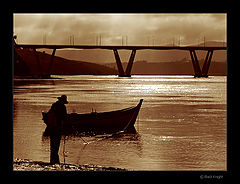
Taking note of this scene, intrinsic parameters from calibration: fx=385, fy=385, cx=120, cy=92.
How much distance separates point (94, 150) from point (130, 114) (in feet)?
23.4

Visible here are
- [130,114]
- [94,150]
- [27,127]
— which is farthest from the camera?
[27,127]

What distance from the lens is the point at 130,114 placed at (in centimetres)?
2586
